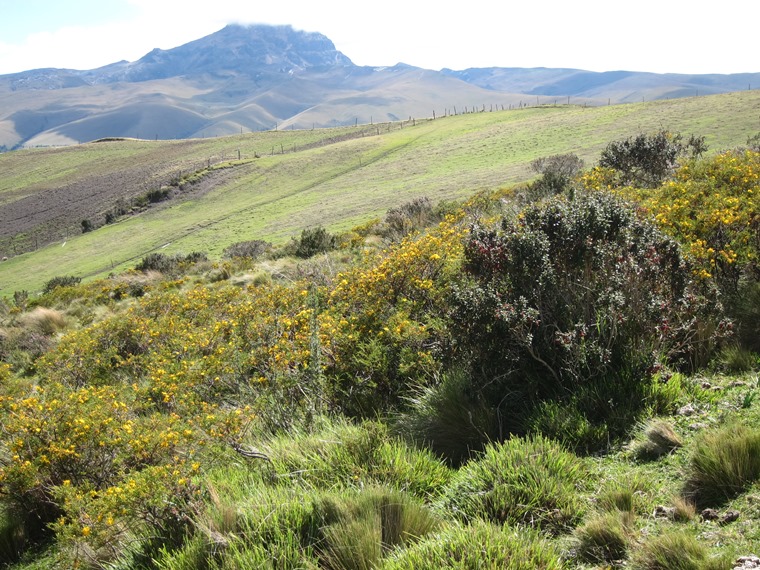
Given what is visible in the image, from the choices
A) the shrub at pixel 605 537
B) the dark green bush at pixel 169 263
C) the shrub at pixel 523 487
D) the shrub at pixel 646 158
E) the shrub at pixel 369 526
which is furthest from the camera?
the dark green bush at pixel 169 263

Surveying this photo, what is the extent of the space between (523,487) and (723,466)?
3.75ft

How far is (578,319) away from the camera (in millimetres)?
4492

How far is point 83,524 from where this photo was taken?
3969mm

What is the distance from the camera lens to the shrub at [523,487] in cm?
305

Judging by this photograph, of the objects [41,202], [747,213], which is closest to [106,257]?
[747,213]

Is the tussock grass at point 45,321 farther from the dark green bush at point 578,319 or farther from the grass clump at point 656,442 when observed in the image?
the grass clump at point 656,442

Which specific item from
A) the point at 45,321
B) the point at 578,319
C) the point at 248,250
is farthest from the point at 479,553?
the point at 248,250

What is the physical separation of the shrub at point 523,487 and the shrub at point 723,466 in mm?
660

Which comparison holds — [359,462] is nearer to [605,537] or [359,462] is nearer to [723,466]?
[605,537]

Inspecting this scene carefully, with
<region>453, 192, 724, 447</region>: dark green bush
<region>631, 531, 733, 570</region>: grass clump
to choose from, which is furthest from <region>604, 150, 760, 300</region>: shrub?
<region>631, 531, 733, 570</region>: grass clump

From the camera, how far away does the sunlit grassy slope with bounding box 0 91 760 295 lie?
3161 centimetres

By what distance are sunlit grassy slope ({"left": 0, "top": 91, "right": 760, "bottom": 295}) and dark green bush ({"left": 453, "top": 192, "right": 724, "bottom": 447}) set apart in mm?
22022

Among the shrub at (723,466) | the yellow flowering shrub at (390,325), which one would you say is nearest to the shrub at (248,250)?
the yellow flowering shrub at (390,325)

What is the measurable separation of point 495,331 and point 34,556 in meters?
4.85
